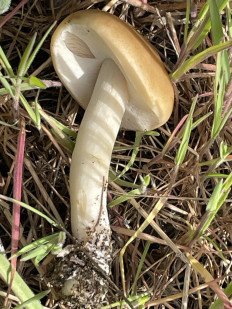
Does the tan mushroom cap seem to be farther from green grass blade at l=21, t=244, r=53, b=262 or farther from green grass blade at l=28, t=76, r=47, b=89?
green grass blade at l=21, t=244, r=53, b=262

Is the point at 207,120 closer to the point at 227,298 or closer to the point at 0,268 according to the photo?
the point at 227,298

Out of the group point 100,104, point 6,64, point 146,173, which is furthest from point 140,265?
point 6,64

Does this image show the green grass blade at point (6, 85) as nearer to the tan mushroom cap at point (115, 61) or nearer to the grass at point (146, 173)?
the grass at point (146, 173)

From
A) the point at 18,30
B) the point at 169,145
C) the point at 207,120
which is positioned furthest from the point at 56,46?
the point at 207,120

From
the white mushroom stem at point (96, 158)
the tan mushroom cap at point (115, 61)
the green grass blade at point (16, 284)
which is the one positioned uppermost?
the tan mushroom cap at point (115, 61)

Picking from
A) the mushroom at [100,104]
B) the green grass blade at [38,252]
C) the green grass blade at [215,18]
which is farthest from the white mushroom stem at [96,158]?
the green grass blade at [215,18]

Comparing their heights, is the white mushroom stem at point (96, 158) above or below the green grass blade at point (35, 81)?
below

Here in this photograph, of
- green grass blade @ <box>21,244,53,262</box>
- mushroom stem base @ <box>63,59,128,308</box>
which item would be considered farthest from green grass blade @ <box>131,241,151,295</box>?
green grass blade @ <box>21,244,53,262</box>
